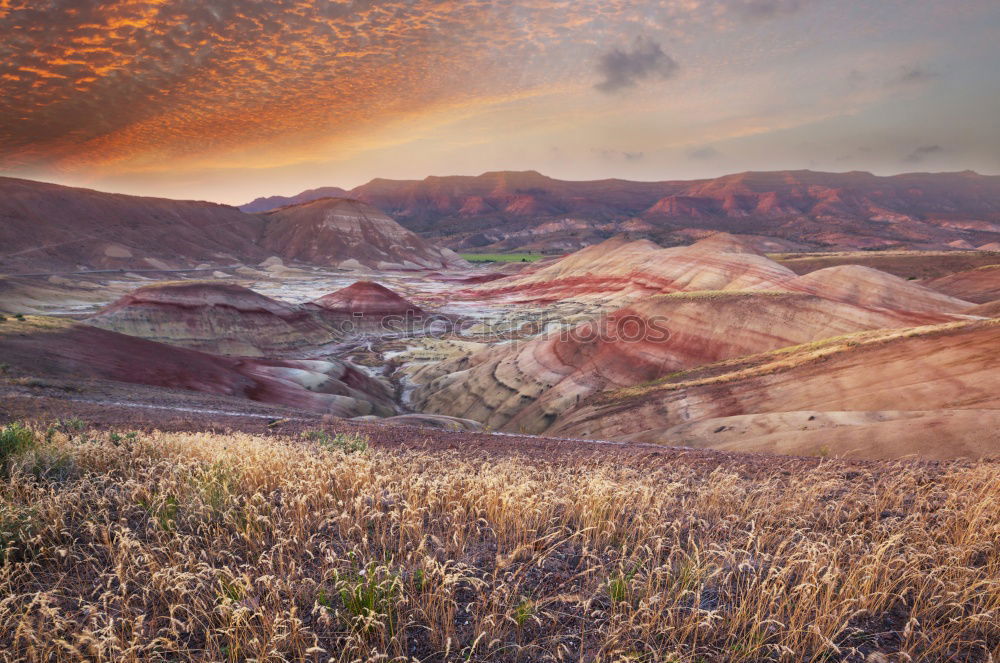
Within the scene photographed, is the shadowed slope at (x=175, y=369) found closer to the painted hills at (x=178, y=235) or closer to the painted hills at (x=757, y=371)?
the painted hills at (x=757, y=371)

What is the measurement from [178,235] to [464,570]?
167 meters

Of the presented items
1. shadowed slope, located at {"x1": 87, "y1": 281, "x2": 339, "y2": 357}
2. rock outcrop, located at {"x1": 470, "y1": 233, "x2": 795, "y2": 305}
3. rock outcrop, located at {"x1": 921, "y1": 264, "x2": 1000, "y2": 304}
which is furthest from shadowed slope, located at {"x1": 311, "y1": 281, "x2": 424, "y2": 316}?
rock outcrop, located at {"x1": 921, "y1": 264, "x2": 1000, "y2": 304}

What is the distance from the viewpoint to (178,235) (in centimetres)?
13675

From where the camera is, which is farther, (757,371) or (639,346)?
(639,346)

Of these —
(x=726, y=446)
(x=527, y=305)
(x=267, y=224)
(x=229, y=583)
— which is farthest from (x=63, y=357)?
(x=267, y=224)

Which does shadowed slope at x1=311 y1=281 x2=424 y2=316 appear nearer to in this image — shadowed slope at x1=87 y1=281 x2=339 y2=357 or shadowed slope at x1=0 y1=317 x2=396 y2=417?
shadowed slope at x1=87 y1=281 x2=339 y2=357

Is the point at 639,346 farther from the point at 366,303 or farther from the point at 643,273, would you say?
the point at 366,303

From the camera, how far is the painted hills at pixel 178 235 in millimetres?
108875

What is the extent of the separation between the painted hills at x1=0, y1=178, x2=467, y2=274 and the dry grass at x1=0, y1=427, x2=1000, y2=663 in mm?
126206

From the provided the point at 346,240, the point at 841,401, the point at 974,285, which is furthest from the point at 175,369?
the point at 346,240

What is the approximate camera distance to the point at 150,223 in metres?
139

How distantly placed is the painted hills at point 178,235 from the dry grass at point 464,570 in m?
126

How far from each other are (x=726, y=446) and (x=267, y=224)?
19022cm

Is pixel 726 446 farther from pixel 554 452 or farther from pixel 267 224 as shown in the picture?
pixel 267 224
